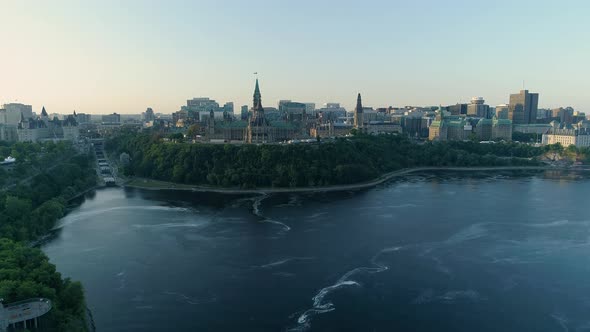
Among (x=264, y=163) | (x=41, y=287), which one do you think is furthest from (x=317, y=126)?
(x=41, y=287)

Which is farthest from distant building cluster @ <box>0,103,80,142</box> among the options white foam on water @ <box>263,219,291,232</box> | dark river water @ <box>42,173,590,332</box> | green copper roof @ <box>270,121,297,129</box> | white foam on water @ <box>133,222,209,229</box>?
white foam on water @ <box>263,219,291,232</box>

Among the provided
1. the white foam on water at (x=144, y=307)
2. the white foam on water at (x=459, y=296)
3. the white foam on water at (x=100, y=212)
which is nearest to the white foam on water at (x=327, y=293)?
the white foam on water at (x=459, y=296)

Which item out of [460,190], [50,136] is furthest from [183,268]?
[50,136]

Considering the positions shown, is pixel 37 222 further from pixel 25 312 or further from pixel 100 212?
pixel 25 312

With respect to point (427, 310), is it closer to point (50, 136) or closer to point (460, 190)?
point (460, 190)

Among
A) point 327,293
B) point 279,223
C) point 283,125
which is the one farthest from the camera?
point 283,125

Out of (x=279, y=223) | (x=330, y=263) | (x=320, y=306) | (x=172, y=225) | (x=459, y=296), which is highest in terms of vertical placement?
(x=172, y=225)

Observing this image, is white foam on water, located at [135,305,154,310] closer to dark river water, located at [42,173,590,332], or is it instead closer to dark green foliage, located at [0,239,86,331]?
dark river water, located at [42,173,590,332]
